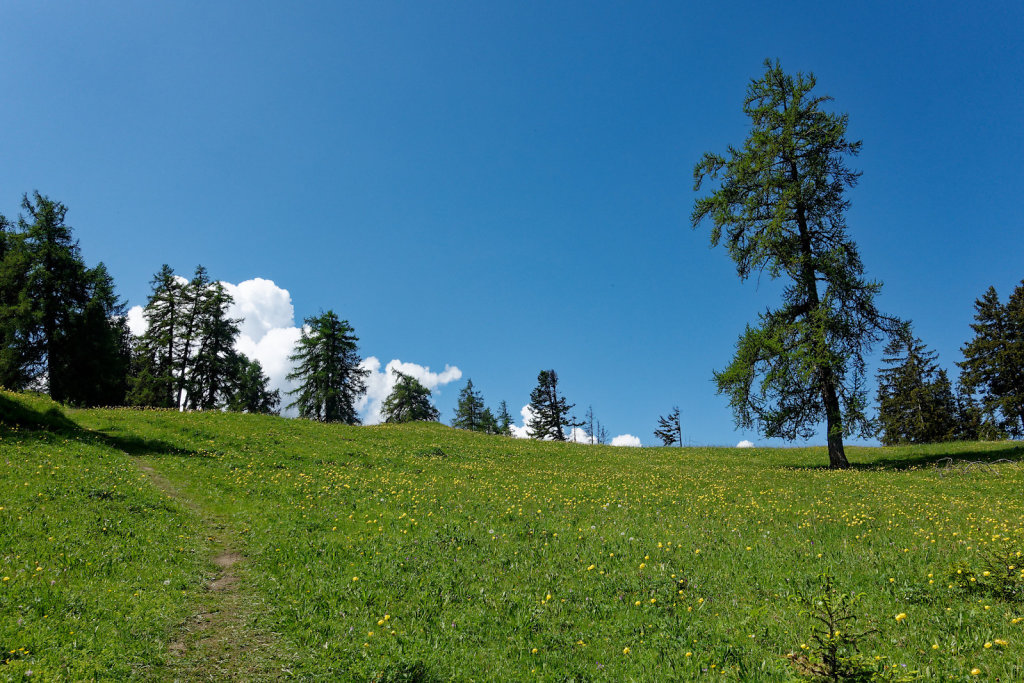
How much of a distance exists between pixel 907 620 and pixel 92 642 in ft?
37.3

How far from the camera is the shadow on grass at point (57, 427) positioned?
2053 cm

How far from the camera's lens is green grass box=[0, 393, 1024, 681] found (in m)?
6.32

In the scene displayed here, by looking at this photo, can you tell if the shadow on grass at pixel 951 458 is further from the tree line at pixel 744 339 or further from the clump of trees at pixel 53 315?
the clump of trees at pixel 53 315

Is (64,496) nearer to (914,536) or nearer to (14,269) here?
(914,536)

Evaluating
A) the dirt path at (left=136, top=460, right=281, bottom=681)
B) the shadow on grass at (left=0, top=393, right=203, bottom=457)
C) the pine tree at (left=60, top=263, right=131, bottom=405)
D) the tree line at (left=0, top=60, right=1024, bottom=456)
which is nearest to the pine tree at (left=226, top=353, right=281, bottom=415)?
the tree line at (left=0, top=60, right=1024, bottom=456)

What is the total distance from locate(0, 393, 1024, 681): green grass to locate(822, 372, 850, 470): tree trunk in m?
6.15

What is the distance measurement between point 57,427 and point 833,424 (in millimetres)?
37149

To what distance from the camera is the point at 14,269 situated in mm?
36656

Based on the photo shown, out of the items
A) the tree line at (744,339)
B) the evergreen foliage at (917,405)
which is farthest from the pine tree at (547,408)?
the evergreen foliage at (917,405)

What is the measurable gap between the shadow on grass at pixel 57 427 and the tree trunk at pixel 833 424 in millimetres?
31289

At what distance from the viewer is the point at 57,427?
841 inches

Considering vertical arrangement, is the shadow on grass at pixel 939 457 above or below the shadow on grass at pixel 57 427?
below

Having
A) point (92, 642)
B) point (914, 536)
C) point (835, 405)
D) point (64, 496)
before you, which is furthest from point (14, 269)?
point (835, 405)

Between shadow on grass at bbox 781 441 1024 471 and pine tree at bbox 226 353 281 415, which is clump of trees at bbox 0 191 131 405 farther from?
shadow on grass at bbox 781 441 1024 471
